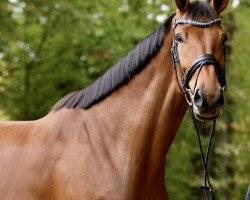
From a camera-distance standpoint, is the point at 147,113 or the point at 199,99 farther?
the point at 147,113

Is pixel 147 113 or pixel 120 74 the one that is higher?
pixel 120 74

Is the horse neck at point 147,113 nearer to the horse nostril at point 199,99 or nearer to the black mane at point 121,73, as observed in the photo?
the black mane at point 121,73

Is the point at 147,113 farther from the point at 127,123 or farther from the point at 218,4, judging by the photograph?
the point at 218,4

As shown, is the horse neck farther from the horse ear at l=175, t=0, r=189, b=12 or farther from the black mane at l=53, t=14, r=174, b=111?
the horse ear at l=175, t=0, r=189, b=12

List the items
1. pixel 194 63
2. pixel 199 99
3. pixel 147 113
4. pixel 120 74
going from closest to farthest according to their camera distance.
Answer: pixel 199 99
pixel 194 63
pixel 147 113
pixel 120 74

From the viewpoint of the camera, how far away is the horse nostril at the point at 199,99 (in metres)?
Result: 4.32

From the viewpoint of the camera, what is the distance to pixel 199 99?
436 centimetres

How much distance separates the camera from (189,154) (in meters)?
18.7

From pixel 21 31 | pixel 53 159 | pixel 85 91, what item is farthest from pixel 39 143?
pixel 21 31

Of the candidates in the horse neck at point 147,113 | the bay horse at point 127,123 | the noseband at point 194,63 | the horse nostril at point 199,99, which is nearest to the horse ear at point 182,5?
the bay horse at point 127,123

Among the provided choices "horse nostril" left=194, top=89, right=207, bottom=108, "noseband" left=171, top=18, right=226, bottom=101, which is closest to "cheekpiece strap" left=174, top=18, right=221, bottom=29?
"noseband" left=171, top=18, right=226, bottom=101

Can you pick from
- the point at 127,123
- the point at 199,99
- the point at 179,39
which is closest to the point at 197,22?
the point at 179,39

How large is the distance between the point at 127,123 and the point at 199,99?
0.69 meters

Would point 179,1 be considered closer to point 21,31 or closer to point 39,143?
point 39,143
